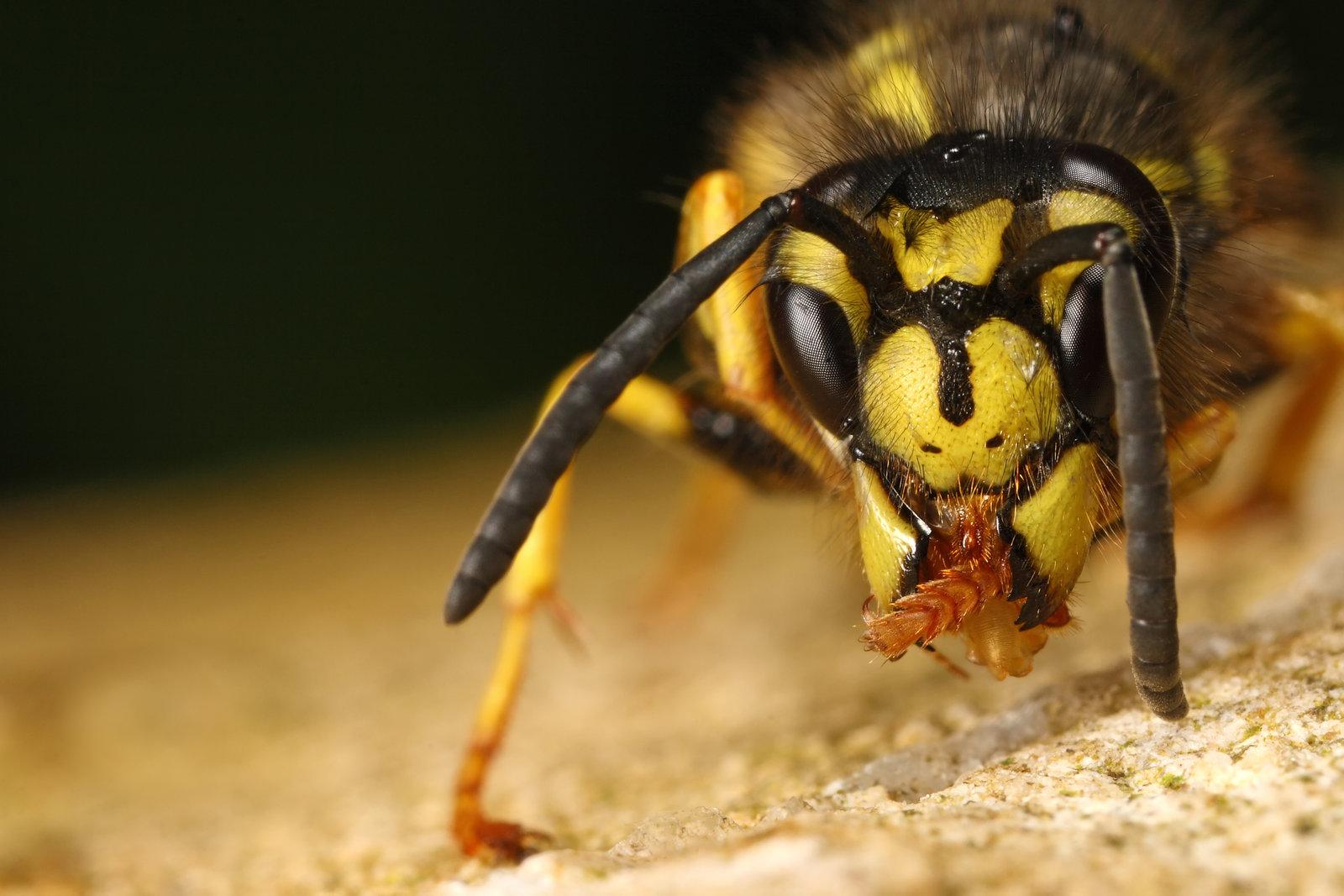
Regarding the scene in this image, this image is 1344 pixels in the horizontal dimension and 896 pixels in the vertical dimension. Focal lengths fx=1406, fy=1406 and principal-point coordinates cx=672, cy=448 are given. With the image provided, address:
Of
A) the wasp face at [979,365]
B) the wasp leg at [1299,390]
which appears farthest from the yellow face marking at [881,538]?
the wasp leg at [1299,390]

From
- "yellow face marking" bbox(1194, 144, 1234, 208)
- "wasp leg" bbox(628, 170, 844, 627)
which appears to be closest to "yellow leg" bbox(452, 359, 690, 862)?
"wasp leg" bbox(628, 170, 844, 627)

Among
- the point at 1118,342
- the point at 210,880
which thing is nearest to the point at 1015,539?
the point at 1118,342

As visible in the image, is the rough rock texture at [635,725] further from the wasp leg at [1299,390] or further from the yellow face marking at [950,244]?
the yellow face marking at [950,244]

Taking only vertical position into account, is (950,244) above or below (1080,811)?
above

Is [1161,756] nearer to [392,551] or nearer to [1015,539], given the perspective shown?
[1015,539]

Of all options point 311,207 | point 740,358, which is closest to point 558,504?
point 740,358

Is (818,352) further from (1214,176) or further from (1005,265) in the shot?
(1214,176)
